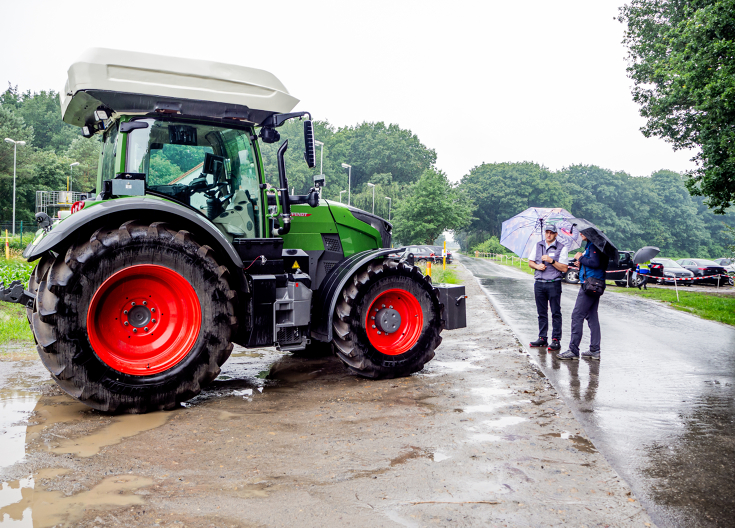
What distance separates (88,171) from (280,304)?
58.2m

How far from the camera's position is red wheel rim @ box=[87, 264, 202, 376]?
5.08 meters

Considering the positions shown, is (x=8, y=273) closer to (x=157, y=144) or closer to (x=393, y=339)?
(x=157, y=144)

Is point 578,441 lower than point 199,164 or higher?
lower

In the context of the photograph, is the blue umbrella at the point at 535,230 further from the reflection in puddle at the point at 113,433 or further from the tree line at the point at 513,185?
the tree line at the point at 513,185

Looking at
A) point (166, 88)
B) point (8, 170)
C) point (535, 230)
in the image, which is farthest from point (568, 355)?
point (8, 170)

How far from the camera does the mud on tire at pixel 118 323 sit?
478cm

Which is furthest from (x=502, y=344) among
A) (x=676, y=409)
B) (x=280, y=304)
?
(x=280, y=304)

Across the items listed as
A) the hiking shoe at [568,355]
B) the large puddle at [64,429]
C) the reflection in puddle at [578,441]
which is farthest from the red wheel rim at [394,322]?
the hiking shoe at [568,355]

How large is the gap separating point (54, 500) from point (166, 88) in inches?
148

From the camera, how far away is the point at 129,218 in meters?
5.27

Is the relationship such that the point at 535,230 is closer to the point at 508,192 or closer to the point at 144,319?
the point at 144,319

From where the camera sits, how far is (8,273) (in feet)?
43.0

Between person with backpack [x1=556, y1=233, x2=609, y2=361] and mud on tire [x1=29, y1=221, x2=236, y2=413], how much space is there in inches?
210

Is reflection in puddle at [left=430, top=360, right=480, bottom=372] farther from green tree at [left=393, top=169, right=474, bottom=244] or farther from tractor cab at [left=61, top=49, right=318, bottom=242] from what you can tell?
green tree at [left=393, top=169, right=474, bottom=244]
